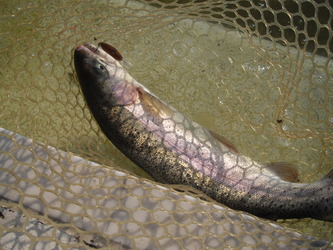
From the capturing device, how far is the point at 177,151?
206 centimetres

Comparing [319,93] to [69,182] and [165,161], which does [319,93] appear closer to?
[165,161]

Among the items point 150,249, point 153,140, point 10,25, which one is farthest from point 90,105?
point 10,25

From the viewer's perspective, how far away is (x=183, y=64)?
9.37 feet

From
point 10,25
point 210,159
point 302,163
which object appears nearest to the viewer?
point 210,159

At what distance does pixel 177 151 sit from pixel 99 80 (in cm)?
61

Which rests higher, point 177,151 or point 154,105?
point 154,105

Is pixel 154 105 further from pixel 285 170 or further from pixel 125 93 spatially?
pixel 285 170

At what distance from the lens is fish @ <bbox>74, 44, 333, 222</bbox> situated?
1968 millimetres

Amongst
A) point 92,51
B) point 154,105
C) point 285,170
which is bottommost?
point 285,170

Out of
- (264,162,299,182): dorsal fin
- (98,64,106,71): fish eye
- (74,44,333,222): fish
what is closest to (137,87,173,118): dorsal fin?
(74,44,333,222): fish

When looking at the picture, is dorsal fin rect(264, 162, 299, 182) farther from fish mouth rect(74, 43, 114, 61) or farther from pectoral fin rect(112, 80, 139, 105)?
fish mouth rect(74, 43, 114, 61)

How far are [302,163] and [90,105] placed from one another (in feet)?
4.69

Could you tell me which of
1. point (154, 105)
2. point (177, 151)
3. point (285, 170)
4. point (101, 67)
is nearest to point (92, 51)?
point (101, 67)

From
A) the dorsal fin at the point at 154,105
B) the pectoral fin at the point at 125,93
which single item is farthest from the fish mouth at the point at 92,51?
the dorsal fin at the point at 154,105
